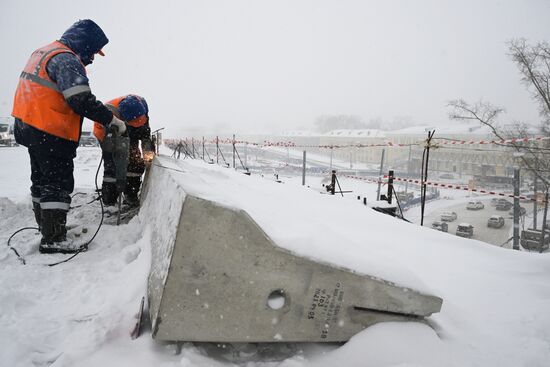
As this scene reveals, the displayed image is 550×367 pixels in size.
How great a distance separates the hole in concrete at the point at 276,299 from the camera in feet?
5.07

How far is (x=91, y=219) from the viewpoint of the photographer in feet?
12.2

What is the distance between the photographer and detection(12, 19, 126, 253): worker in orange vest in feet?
8.82

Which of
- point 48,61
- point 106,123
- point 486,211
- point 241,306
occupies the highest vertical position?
point 48,61

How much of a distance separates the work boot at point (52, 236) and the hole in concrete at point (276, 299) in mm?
2210

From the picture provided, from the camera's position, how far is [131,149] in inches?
173

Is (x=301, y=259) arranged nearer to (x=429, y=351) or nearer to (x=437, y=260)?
(x=429, y=351)

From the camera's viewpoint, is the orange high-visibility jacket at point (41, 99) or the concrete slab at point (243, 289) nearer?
the concrete slab at point (243, 289)

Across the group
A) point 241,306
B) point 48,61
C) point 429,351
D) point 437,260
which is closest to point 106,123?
point 48,61

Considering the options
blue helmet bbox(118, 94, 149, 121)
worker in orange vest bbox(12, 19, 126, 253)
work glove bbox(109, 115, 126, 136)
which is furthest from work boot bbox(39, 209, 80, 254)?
blue helmet bbox(118, 94, 149, 121)

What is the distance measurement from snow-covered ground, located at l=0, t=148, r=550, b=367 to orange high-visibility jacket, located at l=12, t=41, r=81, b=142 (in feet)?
3.83

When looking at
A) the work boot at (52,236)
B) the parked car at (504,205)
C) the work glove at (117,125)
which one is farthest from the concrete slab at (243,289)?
the parked car at (504,205)

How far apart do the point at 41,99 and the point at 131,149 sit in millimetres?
1714

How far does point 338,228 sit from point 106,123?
108 inches

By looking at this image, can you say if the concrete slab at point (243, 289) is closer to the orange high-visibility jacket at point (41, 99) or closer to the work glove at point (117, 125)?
the orange high-visibility jacket at point (41, 99)
